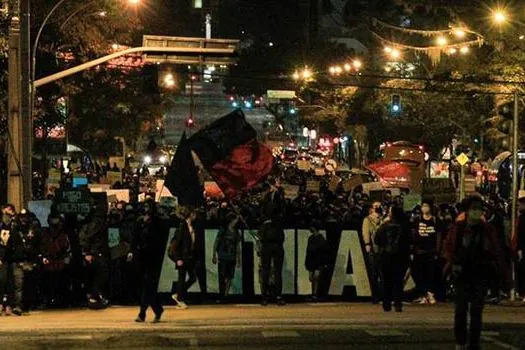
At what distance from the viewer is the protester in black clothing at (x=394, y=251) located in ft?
53.3

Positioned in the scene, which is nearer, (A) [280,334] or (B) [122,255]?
(A) [280,334]

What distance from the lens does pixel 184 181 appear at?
18109 mm

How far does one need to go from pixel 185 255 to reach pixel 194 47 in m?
10.6

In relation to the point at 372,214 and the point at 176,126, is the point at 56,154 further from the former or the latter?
the point at 176,126

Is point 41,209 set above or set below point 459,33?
below

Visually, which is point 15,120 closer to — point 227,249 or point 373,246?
point 227,249

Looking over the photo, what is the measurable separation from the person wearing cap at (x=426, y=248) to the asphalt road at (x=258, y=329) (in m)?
1.01

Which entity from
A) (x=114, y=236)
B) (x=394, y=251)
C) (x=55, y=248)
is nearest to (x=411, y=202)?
(x=394, y=251)

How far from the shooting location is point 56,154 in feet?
127

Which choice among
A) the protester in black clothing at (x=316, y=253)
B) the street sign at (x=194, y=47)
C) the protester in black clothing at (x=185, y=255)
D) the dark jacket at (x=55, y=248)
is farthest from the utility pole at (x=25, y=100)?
the protester in black clothing at (x=316, y=253)

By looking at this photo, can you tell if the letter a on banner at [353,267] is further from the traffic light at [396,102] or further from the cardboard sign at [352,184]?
the traffic light at [396,102]

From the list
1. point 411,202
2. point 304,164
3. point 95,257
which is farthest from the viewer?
point 304,164

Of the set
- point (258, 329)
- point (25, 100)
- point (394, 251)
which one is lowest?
point (258, 329)

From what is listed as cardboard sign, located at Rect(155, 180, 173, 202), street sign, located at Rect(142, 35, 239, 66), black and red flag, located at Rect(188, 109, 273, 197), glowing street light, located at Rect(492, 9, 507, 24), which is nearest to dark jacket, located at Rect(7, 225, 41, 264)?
black and red flag, located at Rect(188, 109, 273, 197)
